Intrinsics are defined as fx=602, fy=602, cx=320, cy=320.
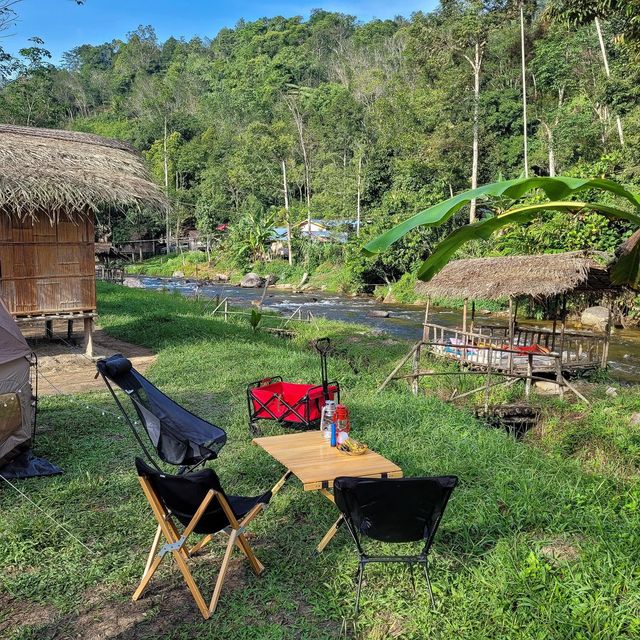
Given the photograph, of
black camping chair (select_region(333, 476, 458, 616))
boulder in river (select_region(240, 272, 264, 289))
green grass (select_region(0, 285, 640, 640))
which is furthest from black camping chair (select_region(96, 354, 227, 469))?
boulder in river (select_region(240, 272, 264, 289))

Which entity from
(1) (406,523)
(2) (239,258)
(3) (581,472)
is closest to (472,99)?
(2) (239,258)

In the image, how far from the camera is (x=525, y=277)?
1109cm

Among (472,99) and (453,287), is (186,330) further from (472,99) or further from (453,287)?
(472,99)

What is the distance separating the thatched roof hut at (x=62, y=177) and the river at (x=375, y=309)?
9.53 metres

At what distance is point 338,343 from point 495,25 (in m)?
21.7

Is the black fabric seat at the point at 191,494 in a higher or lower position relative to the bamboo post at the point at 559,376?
higher

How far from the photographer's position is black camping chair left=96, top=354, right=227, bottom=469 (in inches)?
184

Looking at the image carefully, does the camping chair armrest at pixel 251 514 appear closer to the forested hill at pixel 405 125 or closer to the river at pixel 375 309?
the forested hill at pixel 405 125

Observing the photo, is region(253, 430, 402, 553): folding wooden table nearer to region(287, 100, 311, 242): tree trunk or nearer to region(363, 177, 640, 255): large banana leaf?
region(363, 177, 640, 255): large banana leaf

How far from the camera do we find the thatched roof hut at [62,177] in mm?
8719

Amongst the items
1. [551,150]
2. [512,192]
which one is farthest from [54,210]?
[551,150]

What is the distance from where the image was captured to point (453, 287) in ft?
40.0

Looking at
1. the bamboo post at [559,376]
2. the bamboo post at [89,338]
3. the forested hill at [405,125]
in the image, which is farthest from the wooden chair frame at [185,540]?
the forested hill at [405,125]

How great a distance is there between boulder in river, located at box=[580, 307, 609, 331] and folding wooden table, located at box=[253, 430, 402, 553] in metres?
16.5
